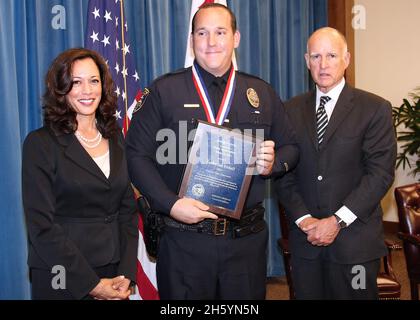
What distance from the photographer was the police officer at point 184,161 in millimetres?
2582

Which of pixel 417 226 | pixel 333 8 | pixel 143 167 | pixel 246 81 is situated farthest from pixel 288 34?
pixel 143 167

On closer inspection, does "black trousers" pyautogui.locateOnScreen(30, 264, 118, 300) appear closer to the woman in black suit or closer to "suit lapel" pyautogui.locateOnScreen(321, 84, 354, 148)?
the woman in black suit

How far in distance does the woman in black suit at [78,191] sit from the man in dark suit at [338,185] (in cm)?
102

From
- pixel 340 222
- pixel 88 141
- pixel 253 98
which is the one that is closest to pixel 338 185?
pixel 340 222

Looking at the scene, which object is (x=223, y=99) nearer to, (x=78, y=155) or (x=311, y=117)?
(x=311, y=117)

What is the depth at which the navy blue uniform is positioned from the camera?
258cm

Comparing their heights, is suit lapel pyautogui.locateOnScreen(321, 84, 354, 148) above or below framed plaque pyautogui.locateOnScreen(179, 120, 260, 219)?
above

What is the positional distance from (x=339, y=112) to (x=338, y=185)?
425 millimetres

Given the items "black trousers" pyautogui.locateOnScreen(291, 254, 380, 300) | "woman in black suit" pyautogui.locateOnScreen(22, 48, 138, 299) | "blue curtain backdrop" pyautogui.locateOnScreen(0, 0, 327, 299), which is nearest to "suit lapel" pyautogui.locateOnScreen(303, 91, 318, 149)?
"black trousers" pyautogui.locateOnScreen(291, 254, 380, 300)

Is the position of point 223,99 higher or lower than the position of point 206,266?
higher

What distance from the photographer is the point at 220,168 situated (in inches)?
101

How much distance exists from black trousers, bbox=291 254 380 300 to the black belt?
1.75 ft

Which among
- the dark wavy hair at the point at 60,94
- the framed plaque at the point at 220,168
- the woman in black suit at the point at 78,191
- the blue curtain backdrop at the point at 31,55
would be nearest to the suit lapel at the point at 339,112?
the framed plaque at the point at 220,168
